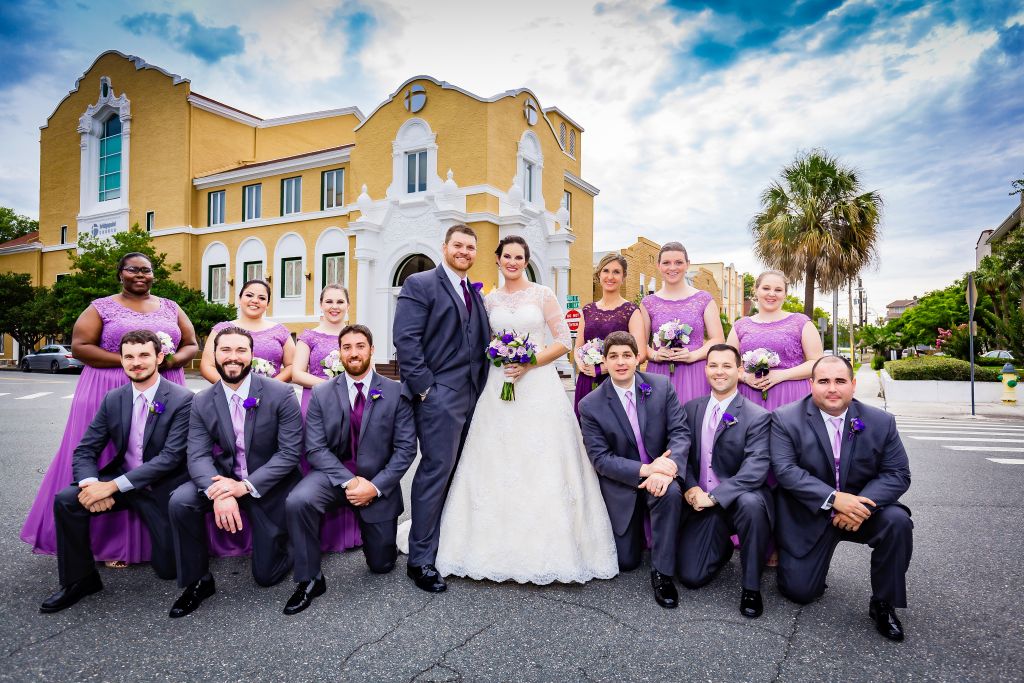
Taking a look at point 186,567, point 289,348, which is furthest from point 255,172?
point 186,567

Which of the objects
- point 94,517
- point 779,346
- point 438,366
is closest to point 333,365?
point 438,366

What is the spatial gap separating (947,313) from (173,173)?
60826 millimetres

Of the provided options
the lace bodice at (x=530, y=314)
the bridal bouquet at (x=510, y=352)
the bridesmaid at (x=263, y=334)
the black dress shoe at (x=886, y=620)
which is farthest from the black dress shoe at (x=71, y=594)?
the black dress shoe at (x=886, y=620)

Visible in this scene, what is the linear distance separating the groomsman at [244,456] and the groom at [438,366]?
0.92m

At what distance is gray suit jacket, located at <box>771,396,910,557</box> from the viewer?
3.94 meters

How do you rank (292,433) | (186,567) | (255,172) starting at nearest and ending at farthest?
(186,567), (292,433), (255,172)

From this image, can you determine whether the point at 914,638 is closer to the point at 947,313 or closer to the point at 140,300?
the point at 140,300

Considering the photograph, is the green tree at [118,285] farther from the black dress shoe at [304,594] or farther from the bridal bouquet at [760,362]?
the bridal bouquet at [760,362]

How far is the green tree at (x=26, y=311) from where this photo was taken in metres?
35.1

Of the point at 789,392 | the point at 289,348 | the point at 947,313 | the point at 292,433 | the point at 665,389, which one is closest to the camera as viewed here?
the point at 292,433

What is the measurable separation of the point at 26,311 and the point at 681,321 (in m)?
42.3

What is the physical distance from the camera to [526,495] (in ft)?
14.6

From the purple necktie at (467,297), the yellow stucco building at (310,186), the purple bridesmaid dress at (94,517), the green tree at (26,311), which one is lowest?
the purple bridesmaid dress at (94,517)

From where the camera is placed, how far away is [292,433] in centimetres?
444
